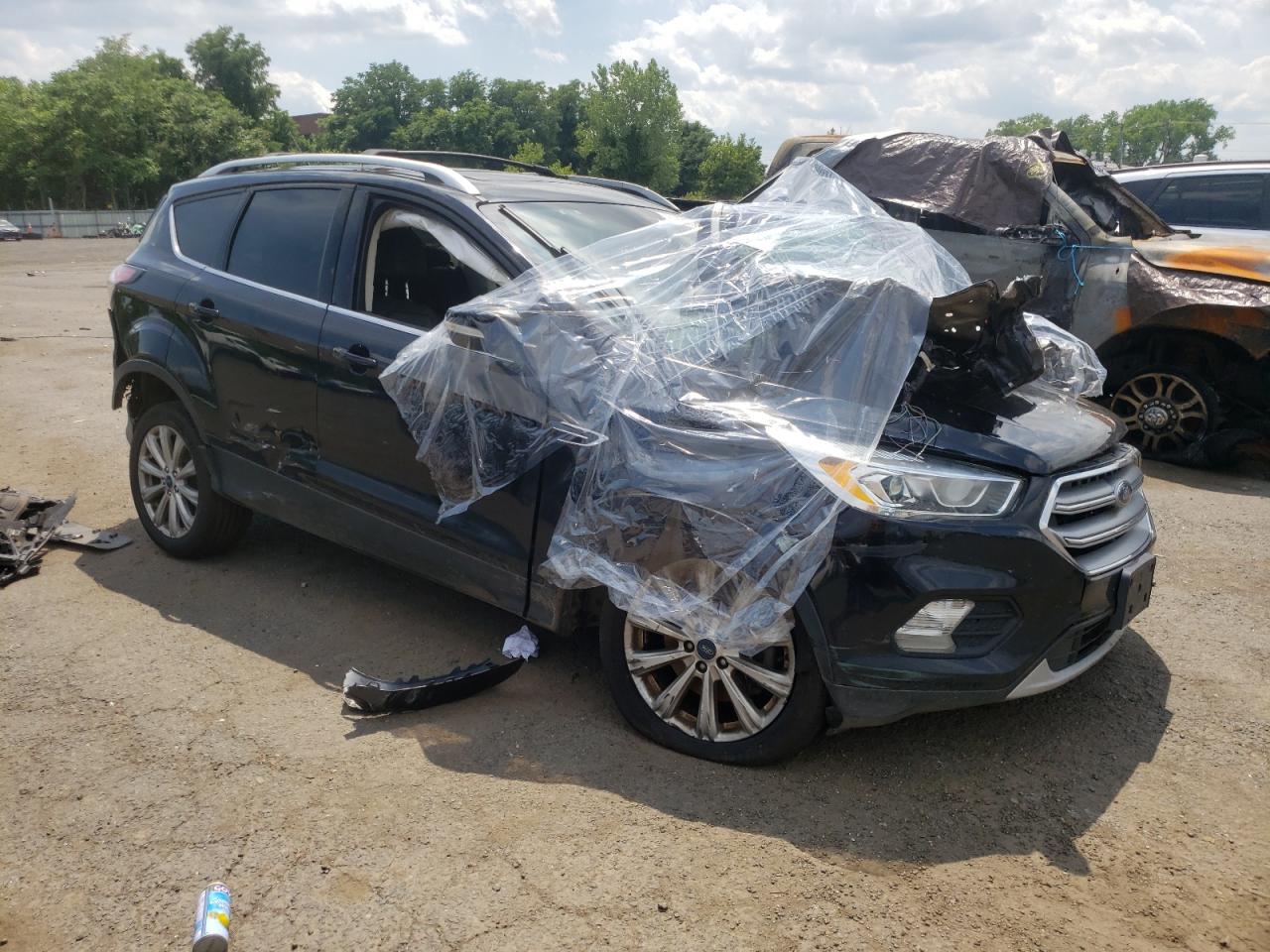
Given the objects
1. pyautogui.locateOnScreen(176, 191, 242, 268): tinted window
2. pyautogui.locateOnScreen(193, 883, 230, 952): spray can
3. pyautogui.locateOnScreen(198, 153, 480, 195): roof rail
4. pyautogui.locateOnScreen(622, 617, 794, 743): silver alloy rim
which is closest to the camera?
pyautogui.locateOnScreen(193, 883, 230, 952): spray can

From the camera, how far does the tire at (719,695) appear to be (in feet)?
10.5

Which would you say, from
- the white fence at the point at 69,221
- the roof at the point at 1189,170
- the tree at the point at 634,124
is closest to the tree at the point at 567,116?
the tree at the point at 634,124

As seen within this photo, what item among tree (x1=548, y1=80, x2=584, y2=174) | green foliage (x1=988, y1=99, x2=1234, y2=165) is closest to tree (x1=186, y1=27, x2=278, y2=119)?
tree (x1=548, y1=80, x2=584, y2=174)

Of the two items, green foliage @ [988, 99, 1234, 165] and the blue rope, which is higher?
green foliage @ [988, 99, 1234, 165]

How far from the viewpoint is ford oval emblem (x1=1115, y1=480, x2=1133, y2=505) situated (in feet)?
11.3

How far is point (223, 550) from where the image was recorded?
17.2 ft

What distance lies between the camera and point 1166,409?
6898 mm

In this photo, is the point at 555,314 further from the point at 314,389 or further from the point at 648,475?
the point at 314,389

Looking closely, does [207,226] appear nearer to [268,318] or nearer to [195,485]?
[268,318]

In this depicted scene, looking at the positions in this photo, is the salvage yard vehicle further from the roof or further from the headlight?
the headlight

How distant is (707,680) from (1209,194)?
24.7ft

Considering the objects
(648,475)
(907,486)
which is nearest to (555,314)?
(648,475)

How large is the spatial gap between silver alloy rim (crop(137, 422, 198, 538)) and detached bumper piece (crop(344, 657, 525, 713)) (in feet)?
6.01

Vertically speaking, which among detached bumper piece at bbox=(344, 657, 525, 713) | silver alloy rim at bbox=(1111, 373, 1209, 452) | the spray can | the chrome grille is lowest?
the spray can
